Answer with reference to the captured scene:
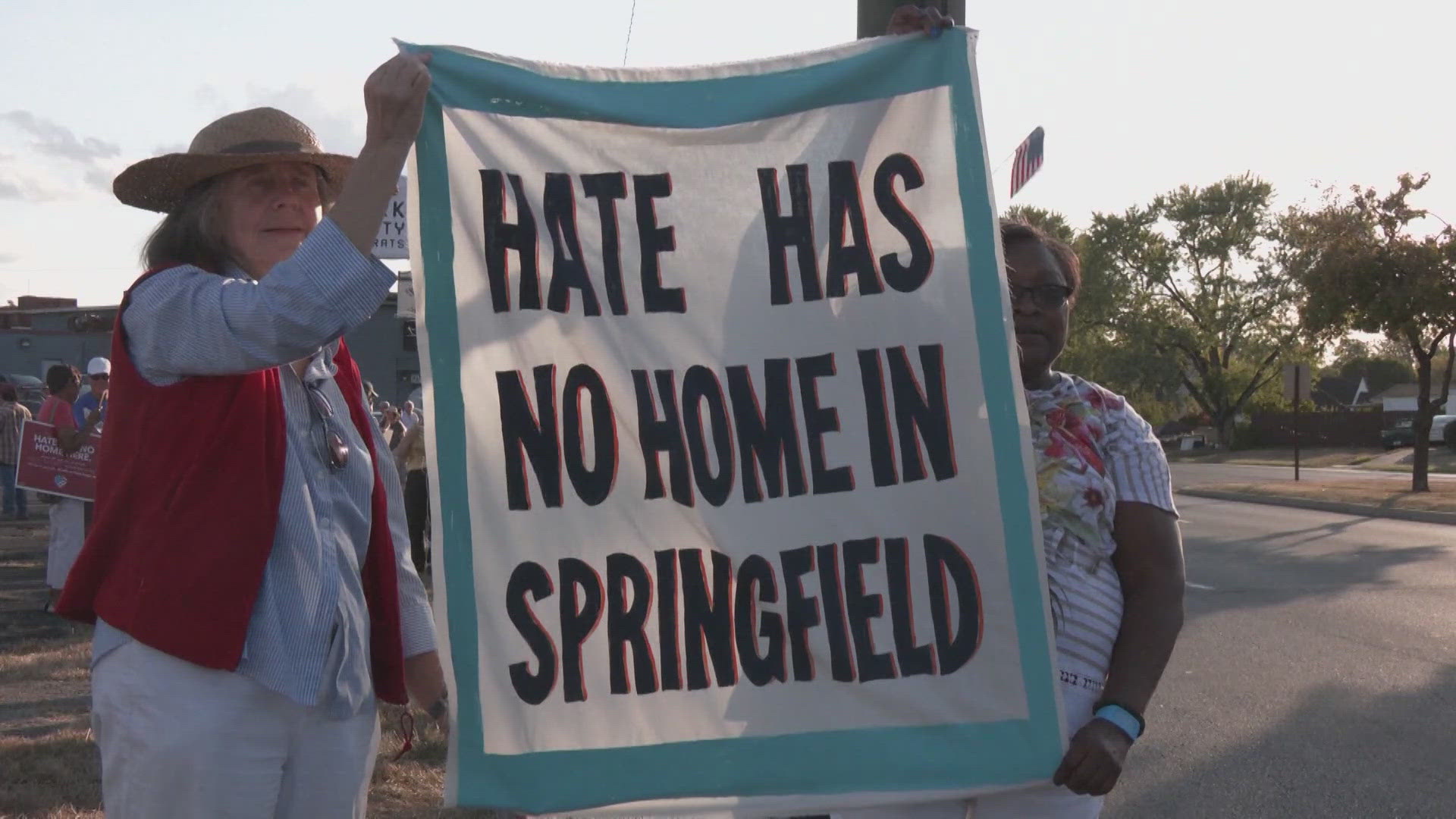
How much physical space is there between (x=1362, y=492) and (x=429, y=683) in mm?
25579

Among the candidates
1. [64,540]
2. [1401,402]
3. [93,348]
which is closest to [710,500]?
[64,540]

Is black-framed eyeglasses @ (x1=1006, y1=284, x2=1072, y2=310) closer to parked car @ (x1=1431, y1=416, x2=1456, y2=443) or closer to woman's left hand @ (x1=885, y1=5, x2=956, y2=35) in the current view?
woman's left hand @ (x1=885, y1=5, x2=956, y2=35)

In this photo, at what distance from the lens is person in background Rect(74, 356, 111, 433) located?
1083cm

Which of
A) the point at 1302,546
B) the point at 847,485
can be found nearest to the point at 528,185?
the point at 847,485

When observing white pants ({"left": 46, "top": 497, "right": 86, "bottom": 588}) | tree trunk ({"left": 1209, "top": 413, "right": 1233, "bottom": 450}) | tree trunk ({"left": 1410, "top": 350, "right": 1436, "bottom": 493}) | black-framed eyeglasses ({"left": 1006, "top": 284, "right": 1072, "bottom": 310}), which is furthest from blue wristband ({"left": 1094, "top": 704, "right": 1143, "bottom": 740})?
tree trunk ({"left": 1209, "top": 413, "right": 1233, "bottom": 450})

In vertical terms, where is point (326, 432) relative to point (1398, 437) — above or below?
above

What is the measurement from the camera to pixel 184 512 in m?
1.98

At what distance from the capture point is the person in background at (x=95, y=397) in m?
10.8

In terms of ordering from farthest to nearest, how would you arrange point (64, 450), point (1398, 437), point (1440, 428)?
point (1440, 428) < point (1398, 437) < point (64, 450)

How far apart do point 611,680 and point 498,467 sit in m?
0.40

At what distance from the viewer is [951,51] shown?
2.47m

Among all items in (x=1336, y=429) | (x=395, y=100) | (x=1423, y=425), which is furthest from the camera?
(x=1336, y=429)

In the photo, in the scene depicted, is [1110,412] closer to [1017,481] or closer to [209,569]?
[1017,481]

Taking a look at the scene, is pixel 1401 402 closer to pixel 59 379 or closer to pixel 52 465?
pixel 59 379
